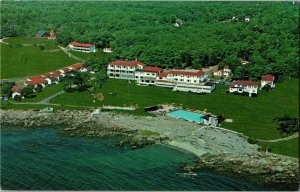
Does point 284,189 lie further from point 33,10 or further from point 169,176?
point 33,10

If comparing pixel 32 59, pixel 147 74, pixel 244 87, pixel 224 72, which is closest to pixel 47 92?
pixel 32 59

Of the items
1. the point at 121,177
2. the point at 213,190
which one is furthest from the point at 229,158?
the point at 121,177

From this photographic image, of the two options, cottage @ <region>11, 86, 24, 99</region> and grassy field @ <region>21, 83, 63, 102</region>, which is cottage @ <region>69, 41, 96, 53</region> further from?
cottage @ <region>11, 86, 24, 99</region>

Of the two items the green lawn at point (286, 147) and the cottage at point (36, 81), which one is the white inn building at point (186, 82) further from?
the cottage at point (36, 81)

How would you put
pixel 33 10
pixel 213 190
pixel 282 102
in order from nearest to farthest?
pixel 213 190 → pixel 282 102 → pixel 33 10

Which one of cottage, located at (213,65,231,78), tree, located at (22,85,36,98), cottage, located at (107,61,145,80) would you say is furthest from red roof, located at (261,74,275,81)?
tree, located at (22,85,36,98)

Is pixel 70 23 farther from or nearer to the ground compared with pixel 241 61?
farther from the ground

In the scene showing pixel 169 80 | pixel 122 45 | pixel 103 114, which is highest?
pixel 122 45
